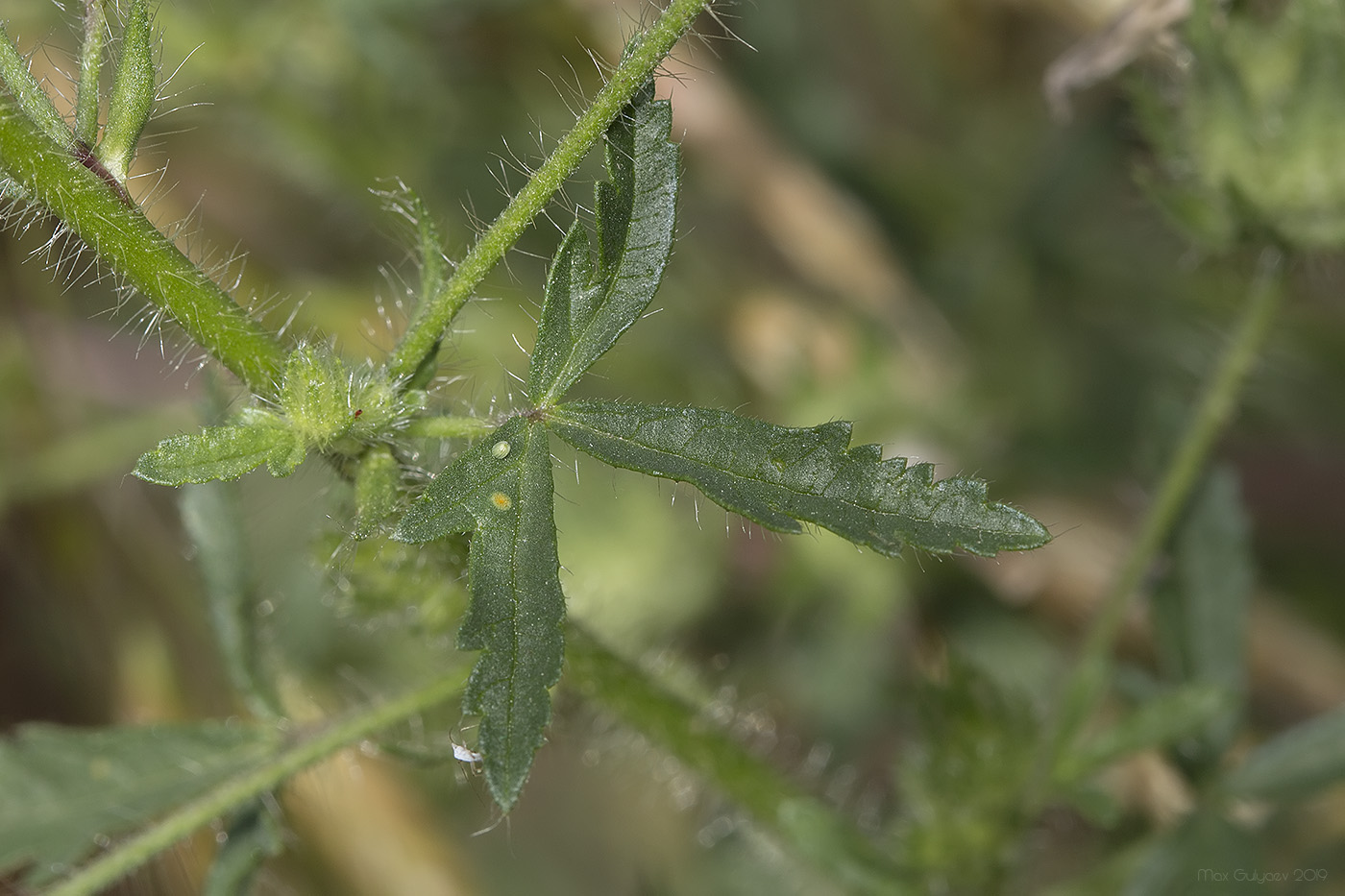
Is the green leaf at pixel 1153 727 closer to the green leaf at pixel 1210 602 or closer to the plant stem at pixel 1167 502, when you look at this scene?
the plant stem at pixel 1167 502

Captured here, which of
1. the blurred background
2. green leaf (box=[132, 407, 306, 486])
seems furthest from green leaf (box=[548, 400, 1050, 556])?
the blurred background

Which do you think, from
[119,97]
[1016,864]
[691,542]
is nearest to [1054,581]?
[691,542]

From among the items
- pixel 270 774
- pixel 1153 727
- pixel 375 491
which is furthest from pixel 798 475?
pixel 1153 727

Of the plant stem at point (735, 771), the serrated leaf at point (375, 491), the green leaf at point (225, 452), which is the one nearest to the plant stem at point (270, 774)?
the plant stem at point (735, 771)

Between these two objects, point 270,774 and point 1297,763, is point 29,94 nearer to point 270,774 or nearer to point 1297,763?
point 270,774

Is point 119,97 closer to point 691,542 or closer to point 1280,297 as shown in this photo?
point 1280,297
